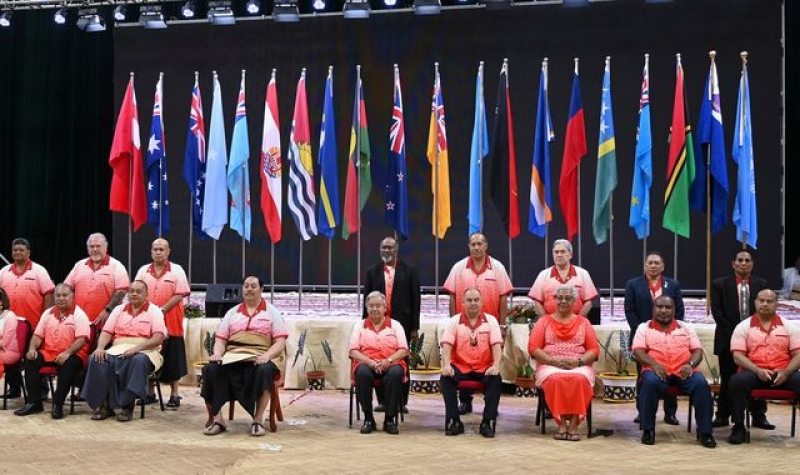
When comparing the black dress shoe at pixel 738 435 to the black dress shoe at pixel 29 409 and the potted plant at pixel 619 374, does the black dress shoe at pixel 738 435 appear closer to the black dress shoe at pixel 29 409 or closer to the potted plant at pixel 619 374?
the potted plant at pixel 619 374

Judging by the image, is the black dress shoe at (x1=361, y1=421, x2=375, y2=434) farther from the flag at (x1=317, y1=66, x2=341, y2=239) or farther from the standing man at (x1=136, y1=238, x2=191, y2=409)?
the flag at (x1=317, y1=66, x2=341, y2=239)

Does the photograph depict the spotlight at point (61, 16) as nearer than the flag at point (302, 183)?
No

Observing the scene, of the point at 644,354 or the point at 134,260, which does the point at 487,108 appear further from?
the point at 644,354

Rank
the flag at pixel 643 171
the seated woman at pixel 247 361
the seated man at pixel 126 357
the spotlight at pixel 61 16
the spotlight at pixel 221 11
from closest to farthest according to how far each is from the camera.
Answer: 1. the seated woman at pixel 247 361
2. the seated man at pixel 126 357
3. the flag at pixel 643 171
4. the spotlight at pixel 221 11
5. the spotlight at pixel 61 16


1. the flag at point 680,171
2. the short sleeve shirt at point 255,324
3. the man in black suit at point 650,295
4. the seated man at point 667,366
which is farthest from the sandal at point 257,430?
the flag at point 680,171

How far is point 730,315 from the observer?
7980 mm

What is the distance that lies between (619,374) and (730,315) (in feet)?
5.28

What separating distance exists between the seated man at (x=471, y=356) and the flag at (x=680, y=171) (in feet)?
9.32

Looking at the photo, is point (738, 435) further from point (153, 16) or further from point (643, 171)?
point (153, 16)

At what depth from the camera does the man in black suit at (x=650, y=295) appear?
811cm

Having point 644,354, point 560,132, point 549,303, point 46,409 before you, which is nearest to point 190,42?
point 560,132

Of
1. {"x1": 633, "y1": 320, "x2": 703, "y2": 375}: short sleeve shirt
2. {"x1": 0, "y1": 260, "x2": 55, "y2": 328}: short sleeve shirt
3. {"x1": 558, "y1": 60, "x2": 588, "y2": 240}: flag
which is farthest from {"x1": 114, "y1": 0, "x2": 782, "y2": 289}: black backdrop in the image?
{"x1": 633, "y1": 320, "x2": 703, "y2": 375}: short sleeve shirt

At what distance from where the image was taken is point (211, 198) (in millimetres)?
10930

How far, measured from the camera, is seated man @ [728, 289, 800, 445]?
291 inches
